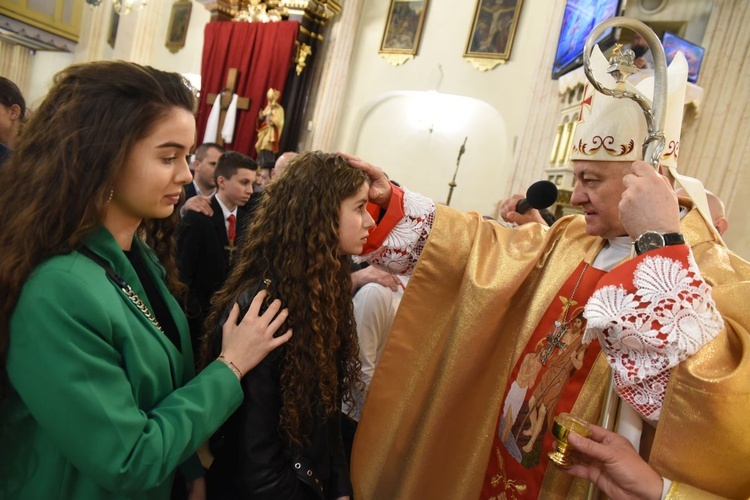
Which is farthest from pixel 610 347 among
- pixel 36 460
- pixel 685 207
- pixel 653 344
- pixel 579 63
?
pixel 579 63

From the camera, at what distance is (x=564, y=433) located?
1072 millimetres

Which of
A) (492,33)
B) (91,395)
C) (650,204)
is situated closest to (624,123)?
(650,204)

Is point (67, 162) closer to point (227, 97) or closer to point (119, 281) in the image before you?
point (119, 281)

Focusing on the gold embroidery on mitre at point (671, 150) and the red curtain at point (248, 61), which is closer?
the gold embroidery on mitre at point (671, 150)

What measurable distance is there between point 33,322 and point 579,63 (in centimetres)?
572

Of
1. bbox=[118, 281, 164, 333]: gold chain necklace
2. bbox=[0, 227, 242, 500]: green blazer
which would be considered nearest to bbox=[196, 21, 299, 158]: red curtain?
bbox=[118, 281, 164, 333]: gold chain necklace

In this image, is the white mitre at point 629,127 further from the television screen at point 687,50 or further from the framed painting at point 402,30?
the framed painting at point 402,30

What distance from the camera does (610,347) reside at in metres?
1.15

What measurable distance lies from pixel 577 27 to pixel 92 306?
595 centimetres

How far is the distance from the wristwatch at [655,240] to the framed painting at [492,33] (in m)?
7.17

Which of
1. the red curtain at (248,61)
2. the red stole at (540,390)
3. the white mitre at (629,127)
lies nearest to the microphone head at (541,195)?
the white mitre at (629,127)

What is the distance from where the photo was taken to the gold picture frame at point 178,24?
11.1 meters

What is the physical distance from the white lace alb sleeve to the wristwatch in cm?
73

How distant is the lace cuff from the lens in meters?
1.02
